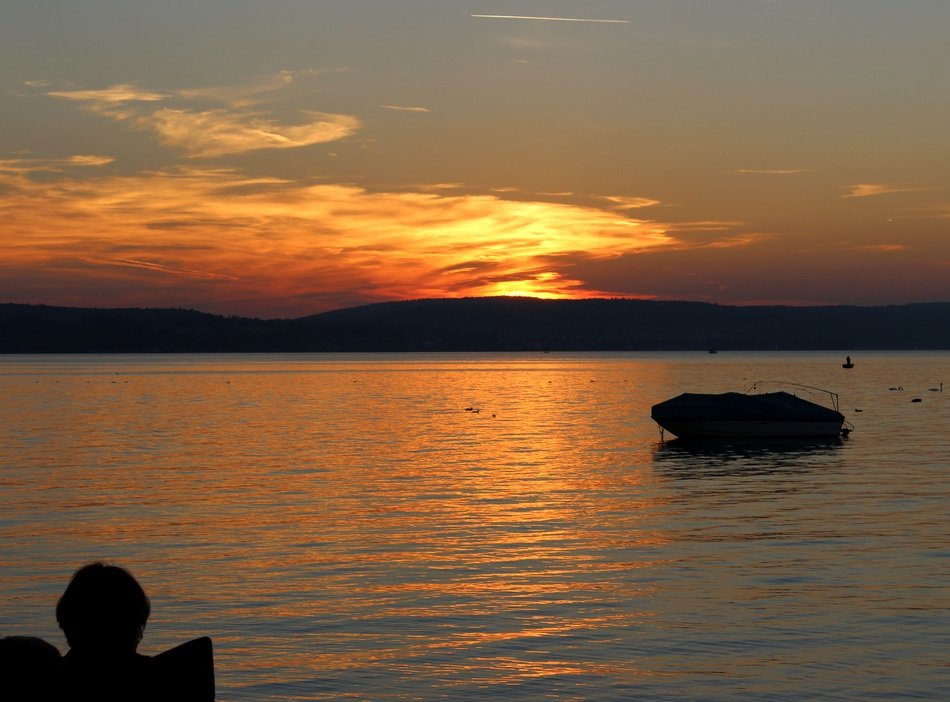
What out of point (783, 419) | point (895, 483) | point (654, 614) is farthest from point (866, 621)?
point (783, 419)

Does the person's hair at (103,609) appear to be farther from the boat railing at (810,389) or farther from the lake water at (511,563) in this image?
the boat railing at (810,389)

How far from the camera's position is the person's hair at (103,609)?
564 cm

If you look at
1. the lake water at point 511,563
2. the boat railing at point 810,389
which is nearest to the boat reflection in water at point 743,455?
the lake water at point 511,563

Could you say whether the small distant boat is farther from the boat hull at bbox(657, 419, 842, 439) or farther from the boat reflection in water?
the boat reflection in water

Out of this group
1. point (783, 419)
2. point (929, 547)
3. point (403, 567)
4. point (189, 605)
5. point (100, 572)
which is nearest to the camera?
point (100, 572)

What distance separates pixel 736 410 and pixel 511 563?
4275 centimetres

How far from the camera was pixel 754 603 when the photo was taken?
22766 millimetres

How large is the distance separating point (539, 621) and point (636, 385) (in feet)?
555

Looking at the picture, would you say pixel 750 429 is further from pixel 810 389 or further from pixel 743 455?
pixel 810 389

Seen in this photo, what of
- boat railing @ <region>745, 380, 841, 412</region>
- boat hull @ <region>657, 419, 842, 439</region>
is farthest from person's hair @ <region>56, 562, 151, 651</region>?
boat railing @ <region>745, 380, 841, 412</region>

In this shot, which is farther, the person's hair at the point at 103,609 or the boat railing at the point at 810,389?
the boat railing at the point at 810,389

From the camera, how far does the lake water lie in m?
18.3

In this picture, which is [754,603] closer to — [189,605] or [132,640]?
[189,605]

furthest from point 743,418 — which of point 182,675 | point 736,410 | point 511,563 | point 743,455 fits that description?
point 182,675
